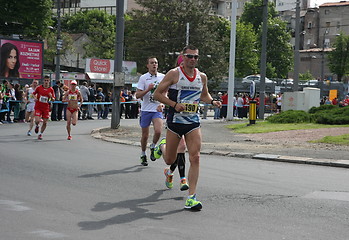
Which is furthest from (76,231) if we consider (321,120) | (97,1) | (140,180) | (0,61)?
(97,1)

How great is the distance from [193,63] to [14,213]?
269cm

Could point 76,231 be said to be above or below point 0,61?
below

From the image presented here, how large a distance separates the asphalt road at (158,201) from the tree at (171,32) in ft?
153

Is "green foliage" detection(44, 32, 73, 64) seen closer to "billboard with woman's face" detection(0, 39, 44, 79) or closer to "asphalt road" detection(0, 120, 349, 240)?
"billboard with woman's face" detection(0, 39, 44, 79)

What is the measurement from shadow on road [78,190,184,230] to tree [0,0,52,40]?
158ft

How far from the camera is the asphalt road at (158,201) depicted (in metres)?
5.49

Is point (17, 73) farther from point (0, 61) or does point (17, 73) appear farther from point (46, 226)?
point (46, 226)

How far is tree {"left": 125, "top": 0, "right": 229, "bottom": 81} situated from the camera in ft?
189

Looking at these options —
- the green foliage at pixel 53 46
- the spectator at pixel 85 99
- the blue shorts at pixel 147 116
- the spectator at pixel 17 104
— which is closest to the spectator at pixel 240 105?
the spectator at pixel 85 99

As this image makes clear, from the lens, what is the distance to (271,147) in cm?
1438

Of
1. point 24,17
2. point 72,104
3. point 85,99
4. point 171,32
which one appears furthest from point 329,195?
point 171,32

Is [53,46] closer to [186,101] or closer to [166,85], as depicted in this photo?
[166,85]

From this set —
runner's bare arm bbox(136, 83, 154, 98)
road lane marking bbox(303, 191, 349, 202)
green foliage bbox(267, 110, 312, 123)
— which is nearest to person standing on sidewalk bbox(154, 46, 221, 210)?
road lane marking bbox(303, 191, 349, 202)

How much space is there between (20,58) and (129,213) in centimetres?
2957
